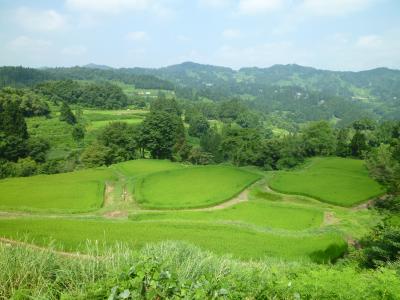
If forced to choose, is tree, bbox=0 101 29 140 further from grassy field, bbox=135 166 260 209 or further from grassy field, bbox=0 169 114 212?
grassy field, bbox=135 166 260 209

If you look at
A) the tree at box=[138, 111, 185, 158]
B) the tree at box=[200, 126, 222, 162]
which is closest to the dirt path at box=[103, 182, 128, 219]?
the tree at box=[138, 111, 185, 158]

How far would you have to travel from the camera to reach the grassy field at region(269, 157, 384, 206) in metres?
33.5

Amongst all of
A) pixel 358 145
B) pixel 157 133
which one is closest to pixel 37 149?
pixel 157 133

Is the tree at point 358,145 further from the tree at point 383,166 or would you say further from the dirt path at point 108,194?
the dirt path at point 108,194

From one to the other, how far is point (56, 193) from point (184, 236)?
56.9 ft

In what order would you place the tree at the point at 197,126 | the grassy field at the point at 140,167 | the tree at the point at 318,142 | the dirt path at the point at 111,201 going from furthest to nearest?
the tree at the point at 197,126 → the tree at the point at 318,142 → the grassy field at the point at 140,167 → the dirt path at the point at 111,201

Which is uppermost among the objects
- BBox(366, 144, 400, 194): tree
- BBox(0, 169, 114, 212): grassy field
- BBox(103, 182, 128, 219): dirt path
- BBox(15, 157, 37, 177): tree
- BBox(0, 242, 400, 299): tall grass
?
BBox(0, 242, 400, 299): tall grass

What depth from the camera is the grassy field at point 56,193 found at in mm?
29000

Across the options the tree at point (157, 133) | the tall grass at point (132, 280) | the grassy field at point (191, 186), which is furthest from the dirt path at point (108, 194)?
the tall grass at point (132, 280)

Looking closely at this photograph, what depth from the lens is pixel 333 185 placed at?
37.6 m

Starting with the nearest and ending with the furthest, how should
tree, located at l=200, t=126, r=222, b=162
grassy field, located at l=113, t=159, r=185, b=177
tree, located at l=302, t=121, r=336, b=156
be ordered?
grassy field, located at l=113, t=159, r=185, b=177
tree, located at l=302, t=121, r=336, b=156
tree, located at l=200, t=126, r=222, b=162

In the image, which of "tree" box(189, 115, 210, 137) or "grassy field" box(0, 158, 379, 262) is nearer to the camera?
"grassy field" box(0, 158, 379, 262)

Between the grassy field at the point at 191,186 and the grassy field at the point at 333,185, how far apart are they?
4.32 metres

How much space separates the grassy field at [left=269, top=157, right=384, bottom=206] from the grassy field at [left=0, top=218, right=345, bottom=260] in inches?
449
